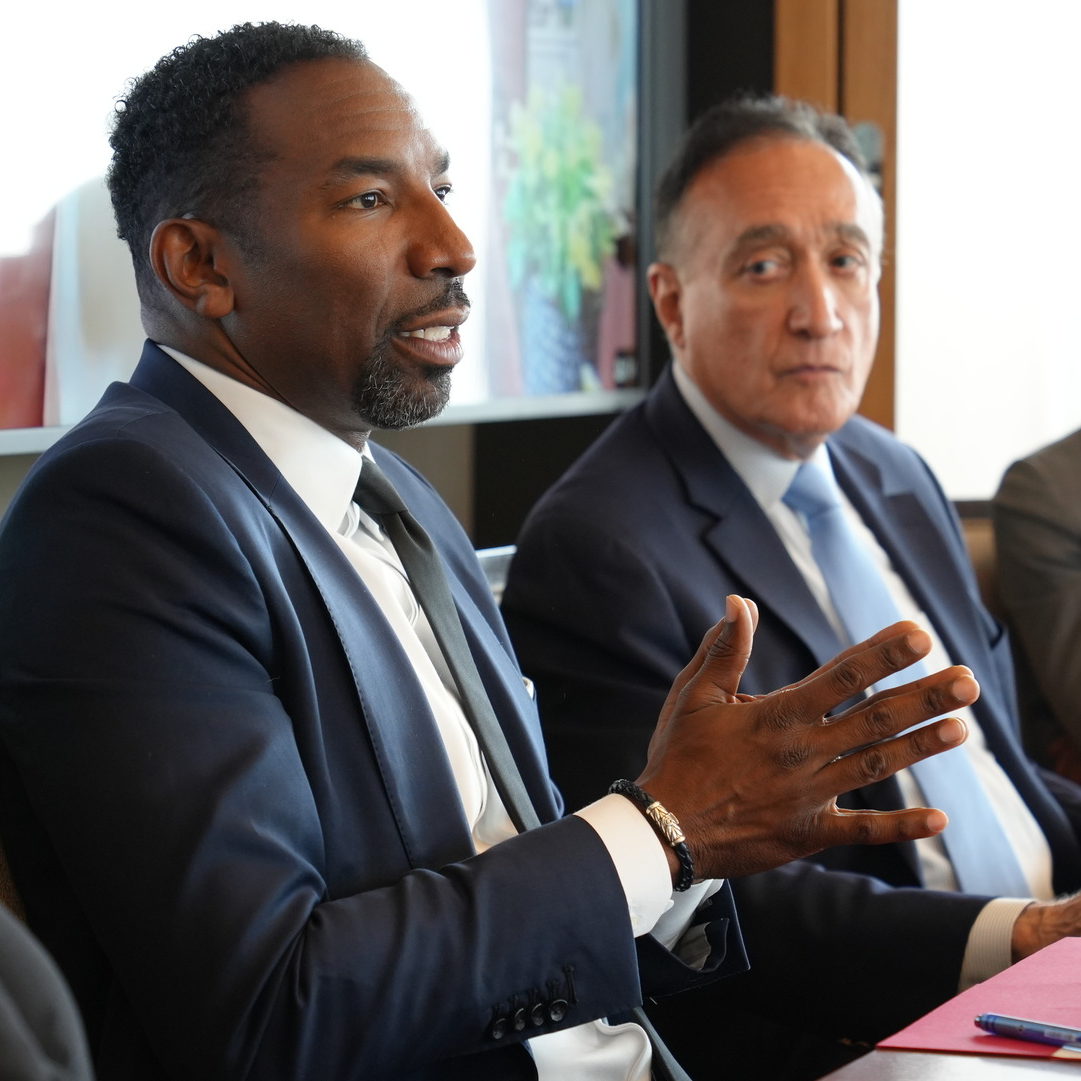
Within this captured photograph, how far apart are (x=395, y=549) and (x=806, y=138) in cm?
111

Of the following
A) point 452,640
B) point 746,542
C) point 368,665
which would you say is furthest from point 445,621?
point 746,542

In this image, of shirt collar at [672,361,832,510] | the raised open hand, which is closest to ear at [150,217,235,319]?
the raised open hand

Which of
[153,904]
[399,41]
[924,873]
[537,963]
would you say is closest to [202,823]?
[153,904]

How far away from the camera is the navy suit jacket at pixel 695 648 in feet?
5.44

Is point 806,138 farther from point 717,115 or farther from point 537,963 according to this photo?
point 537,963

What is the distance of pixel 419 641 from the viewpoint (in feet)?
4.60

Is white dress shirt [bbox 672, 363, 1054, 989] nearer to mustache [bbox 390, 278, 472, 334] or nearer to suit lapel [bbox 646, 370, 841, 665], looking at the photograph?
suit lapel [bbox 646, 370, 841, 665]

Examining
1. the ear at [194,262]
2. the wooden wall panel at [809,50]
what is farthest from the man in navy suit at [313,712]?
the wooden wall panel at [809,50]

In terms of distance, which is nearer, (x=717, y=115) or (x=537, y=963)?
(x=537, y=963)

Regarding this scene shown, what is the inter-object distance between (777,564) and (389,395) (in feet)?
2.44

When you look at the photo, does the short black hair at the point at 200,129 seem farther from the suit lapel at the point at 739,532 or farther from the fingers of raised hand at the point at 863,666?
the suit lapel at the point at 739,532

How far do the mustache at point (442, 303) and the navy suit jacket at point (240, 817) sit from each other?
0.23m

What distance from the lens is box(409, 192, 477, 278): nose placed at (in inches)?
55.6

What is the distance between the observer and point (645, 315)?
2.93m
